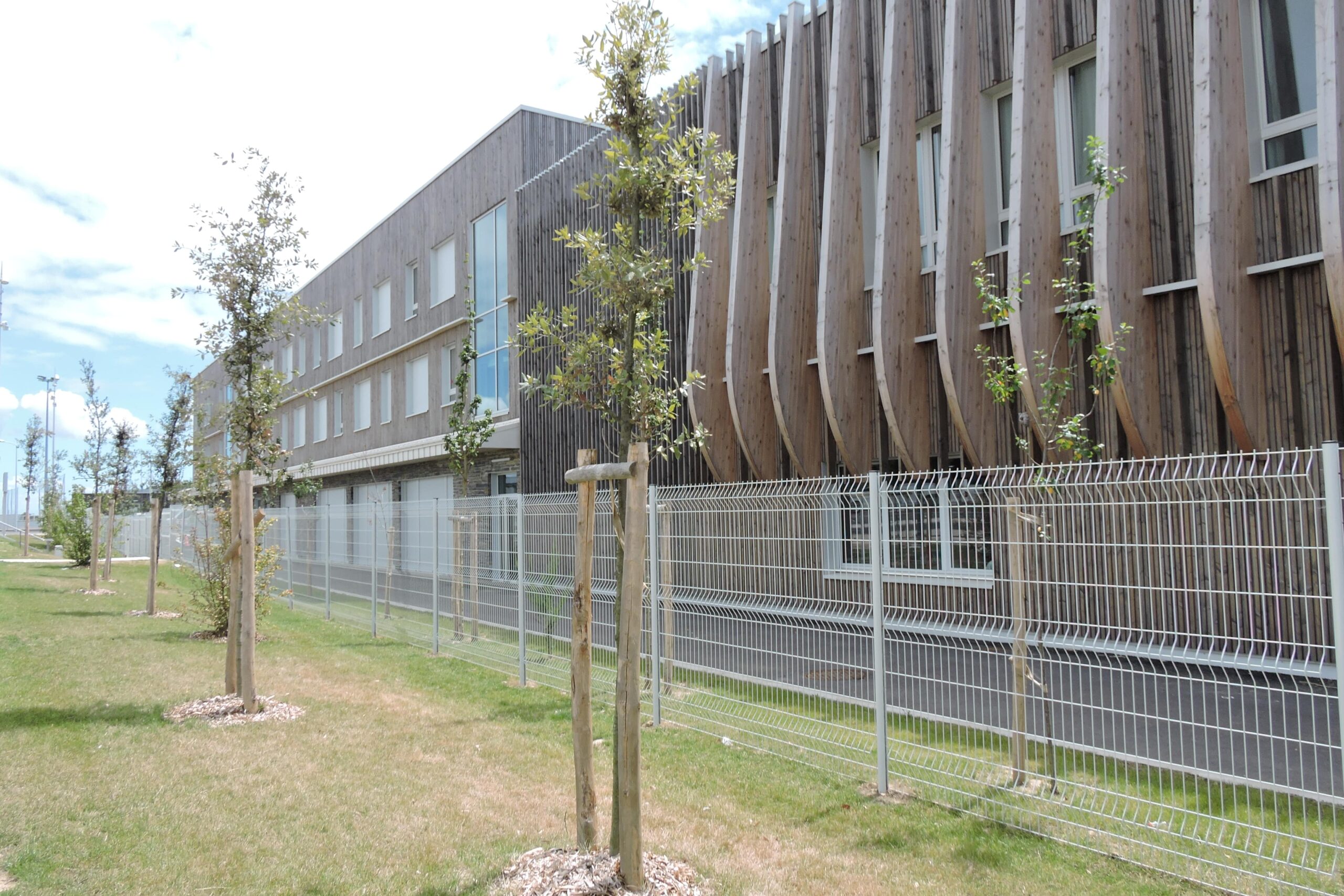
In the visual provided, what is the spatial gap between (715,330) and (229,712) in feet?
27.1

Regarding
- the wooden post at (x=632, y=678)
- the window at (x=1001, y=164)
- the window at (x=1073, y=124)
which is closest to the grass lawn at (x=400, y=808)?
the wooden post at (x=632, y=678)

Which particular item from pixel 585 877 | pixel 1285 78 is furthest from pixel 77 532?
pixel 1285 78

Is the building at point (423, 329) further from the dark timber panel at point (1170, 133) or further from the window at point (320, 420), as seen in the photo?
the dark timber panel at point (1170, 133)

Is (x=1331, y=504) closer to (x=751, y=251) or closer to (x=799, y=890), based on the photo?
(x=799, y=890)

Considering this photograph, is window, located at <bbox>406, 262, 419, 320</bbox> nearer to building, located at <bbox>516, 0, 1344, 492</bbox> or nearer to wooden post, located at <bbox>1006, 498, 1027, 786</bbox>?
building, located at <bbox>516, 0, 1344, 492</bbox>

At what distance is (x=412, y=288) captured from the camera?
2594 cm

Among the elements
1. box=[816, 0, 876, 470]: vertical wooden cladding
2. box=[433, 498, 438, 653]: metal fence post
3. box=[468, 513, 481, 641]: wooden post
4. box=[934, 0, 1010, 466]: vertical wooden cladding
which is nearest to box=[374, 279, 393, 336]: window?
box=[433, 498, 438, 653]: metal fence post

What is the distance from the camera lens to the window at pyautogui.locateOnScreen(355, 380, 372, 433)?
29.0 m

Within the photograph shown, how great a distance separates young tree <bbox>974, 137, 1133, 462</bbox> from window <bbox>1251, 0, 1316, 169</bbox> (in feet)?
4.61

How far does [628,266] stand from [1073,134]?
8.19 metres

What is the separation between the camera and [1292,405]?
8109 millimetres

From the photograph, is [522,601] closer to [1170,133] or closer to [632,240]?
[632,240]

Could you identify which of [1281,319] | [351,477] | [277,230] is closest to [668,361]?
[277,230]

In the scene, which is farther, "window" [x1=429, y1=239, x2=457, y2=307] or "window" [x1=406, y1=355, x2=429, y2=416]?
"window" [x1=406, y1=355, x2=429, y2=416]
